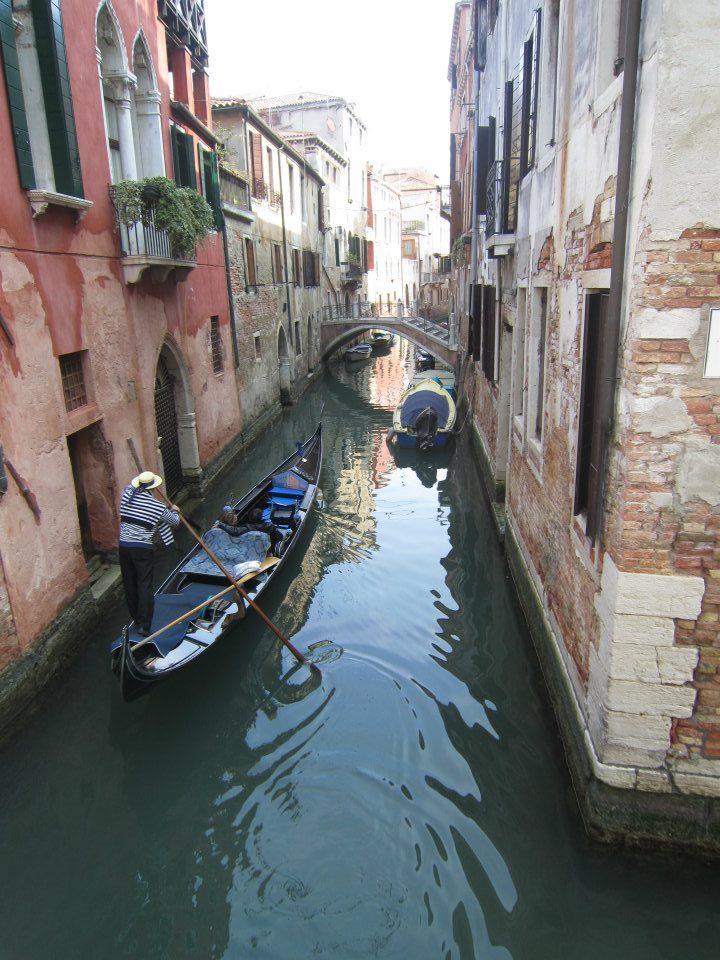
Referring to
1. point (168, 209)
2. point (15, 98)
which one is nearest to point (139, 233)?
point (168, 209)

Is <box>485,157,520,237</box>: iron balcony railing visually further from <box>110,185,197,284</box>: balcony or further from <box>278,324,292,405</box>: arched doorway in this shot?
<box>278,324,292,405</box>: arched doorway

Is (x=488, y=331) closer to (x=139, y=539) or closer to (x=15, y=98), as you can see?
(x=139, y=539)

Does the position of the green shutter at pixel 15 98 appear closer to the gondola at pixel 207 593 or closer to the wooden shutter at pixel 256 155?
the gondola at pixel 207 593

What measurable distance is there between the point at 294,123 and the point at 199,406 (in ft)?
68.0

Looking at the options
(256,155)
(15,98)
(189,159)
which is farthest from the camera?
(256,155)

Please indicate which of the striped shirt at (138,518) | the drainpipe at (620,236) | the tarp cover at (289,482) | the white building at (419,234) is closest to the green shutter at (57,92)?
the striped shirt at (138,518)

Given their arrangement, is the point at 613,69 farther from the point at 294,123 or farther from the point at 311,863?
the point at 294,123

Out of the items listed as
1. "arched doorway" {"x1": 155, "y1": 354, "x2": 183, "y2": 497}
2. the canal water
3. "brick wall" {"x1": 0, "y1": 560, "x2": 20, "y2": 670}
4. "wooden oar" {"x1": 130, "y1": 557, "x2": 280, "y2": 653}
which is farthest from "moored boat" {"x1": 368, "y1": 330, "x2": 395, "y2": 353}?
"brick wall" {"x1": 0, "y1": 560, "x2": 20, "y2": 670}

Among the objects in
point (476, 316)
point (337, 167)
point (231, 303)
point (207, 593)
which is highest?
point (337, 167)

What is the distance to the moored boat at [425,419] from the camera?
11453mm

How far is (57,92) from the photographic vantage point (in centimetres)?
502

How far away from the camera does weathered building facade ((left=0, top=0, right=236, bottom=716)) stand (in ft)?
14.8

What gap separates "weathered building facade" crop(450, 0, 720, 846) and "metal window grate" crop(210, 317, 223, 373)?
6.43 metres

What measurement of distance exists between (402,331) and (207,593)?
50.8 ft
